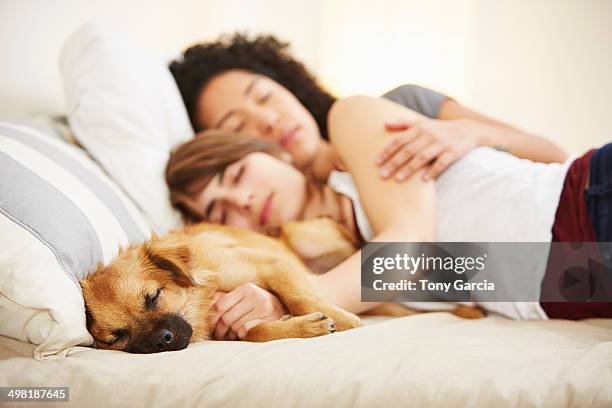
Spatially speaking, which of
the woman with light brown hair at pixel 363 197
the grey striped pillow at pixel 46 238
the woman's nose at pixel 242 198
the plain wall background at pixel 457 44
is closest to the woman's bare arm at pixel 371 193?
the woman with light brown hair at pixel 363 197

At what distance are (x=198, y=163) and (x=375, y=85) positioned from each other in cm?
238

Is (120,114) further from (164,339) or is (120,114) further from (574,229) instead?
(574,229)

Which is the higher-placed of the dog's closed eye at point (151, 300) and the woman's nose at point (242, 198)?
the woman's nose at point (242, 198)

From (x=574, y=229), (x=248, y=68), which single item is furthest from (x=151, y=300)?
(x=248, y=68)

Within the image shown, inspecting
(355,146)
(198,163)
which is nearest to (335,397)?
(355,146)

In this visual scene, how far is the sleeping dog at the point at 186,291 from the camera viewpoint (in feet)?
3.80

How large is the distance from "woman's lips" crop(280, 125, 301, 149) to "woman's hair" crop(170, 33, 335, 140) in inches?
13.6

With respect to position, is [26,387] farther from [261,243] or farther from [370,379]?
[261,243]

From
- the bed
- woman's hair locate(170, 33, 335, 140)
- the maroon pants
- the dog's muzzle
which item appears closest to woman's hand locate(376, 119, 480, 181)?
the maroon pants

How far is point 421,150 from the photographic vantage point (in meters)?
1.61

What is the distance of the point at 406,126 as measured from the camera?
5.59ft

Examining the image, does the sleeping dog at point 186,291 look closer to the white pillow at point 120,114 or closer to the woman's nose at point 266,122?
the white pillow at point 120,114

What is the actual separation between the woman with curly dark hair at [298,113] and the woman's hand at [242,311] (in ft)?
1.76

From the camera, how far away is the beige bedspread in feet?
2.79
